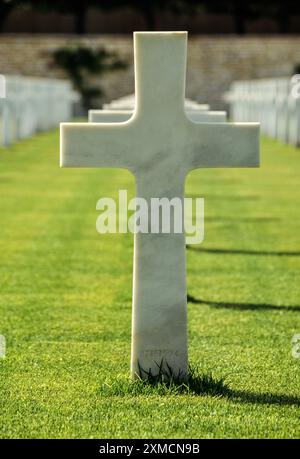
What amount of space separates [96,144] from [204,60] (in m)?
38.3

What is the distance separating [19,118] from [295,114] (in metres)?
5.18

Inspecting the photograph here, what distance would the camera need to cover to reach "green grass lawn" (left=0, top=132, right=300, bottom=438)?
173 inches

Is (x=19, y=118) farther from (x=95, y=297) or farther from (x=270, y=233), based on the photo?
(x=95, y=297)

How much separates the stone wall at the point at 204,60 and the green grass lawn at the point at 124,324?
30180 mm

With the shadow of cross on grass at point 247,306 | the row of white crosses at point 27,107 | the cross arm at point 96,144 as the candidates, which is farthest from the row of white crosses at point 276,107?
the cross arm at point 96,144

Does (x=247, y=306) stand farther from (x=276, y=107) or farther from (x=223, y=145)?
(x=276, y=107)

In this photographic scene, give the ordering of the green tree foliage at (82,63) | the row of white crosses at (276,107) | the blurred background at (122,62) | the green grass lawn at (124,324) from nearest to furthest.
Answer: the green grass lawn at (124,324) < the row of white crosses at (276,107) < the green tree foliage at (82,63) < the blurred background at (122,62)

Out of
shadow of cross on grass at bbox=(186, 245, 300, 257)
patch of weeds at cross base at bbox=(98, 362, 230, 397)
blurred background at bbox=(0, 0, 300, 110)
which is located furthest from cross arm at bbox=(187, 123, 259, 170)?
blurred background at bbox=(0, 0, 300, 110)

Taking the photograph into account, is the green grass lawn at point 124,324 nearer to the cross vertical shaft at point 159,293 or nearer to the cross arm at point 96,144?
the cross vertical shaft at point 159,293

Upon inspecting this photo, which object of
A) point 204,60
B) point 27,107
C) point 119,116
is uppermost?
point 204,60

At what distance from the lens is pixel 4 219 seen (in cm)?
1062

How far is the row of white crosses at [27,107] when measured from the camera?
20.3 meters

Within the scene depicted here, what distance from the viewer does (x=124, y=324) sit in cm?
621

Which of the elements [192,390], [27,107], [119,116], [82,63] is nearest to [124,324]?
[119,116]
